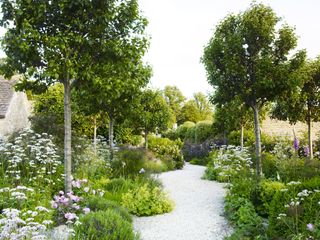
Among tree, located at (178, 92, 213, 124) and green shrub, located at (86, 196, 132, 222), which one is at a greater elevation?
tree, located at (178, 92, 213, 124)

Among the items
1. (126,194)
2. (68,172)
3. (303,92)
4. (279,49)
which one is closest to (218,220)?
(126,194)

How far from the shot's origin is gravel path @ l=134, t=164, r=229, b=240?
633 cm

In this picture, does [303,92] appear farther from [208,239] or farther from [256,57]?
[208,239]

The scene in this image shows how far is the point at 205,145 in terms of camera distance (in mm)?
23000

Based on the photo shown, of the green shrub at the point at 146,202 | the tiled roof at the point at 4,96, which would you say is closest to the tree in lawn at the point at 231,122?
the green shrub at the point at 146,202

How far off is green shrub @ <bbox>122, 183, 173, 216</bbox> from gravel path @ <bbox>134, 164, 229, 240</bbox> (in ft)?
0.65

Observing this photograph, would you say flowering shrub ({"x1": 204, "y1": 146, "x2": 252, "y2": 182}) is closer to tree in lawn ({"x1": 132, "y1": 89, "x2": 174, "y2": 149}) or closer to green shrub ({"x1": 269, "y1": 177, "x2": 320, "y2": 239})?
green shrub ({"x1": 269, "y1": 177, "x2": 320, "y2": 239})

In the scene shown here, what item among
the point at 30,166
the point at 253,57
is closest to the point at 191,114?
the point at 253,57

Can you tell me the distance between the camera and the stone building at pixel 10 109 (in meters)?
17.6

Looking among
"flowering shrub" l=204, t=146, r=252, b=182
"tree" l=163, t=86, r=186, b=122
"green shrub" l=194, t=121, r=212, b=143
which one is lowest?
"flowering shrub" l=204, t=146, r=252, b=182

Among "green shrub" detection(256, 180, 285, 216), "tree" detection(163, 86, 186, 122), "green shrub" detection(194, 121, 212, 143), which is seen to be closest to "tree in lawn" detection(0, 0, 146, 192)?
"green shrub" detection(256, 180, 285, 216)

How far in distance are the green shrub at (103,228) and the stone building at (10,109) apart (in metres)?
12.6

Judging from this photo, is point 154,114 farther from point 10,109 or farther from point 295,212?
point 295,212

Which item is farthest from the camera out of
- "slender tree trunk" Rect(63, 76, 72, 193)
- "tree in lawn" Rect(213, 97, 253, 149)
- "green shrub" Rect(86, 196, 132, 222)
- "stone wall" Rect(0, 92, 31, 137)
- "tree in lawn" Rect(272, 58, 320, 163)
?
"stone wall" Rect(0, 92, 31, 137)
